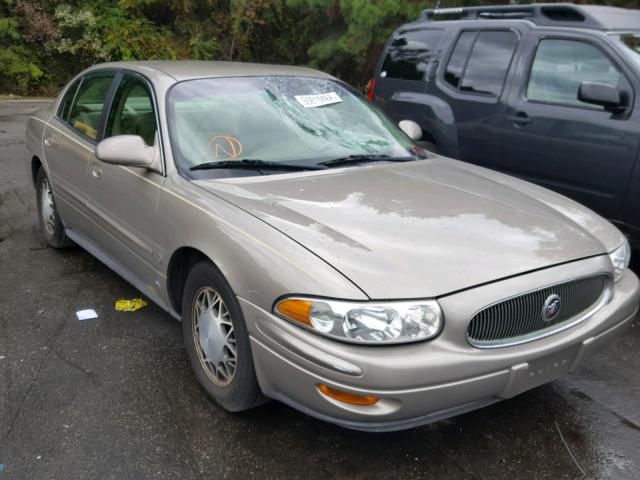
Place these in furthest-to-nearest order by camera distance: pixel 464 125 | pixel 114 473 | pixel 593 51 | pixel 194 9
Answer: pixel 194 9 < pixel 464 125 < pixel 593 51 < pixel 114 473

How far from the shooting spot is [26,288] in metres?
4.36

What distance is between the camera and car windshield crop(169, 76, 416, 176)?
3354 millimetres

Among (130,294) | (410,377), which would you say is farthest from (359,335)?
(130,294)

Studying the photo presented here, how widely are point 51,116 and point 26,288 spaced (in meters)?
1.37

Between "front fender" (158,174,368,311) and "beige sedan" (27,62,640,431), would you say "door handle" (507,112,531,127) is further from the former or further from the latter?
"front fender" (158,174,368,311)

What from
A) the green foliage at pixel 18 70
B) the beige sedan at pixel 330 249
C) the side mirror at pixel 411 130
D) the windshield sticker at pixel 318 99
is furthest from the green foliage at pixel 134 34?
the beige sedan at pixel 330 249

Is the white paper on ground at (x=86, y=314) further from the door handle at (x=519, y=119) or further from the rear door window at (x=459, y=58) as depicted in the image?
the rear door window at (x=459, y=58)

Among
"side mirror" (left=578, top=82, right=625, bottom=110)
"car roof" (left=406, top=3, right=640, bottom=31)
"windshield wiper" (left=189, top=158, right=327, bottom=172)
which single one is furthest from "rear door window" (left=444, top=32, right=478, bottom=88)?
"windshield wiper" (left=189, top=158, right=327, bottom=172)

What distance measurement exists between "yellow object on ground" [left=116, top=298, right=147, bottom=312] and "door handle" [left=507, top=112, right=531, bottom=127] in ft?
10.5

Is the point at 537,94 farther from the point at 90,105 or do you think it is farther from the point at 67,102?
the point at 67,102

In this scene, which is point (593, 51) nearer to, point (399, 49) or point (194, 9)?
point (399, 49)

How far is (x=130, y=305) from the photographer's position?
409cm

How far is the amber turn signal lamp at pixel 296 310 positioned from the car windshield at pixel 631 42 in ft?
11.6

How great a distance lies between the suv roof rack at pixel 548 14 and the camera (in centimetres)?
504
